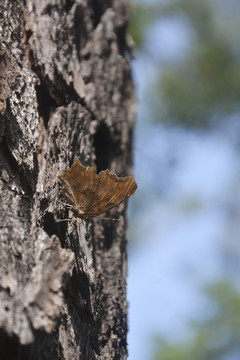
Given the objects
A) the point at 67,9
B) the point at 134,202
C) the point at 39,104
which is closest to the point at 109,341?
the point at 39,104

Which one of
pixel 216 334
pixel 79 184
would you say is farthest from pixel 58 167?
pixel 216 334

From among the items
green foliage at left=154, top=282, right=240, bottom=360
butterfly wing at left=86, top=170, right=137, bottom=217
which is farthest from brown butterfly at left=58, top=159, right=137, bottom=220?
green foliage at left=154, top=282, right=240, bottom=360

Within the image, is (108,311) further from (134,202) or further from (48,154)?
(134,202)

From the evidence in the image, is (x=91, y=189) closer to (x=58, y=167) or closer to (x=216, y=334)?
(x=58, y=167)

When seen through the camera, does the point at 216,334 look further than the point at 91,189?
Yes

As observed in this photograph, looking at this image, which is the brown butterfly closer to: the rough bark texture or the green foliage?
the rough bark texture

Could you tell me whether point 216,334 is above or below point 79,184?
above

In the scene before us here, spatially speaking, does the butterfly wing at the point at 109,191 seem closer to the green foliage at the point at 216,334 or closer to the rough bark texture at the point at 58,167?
the rough bark texture at the point at 58,167
